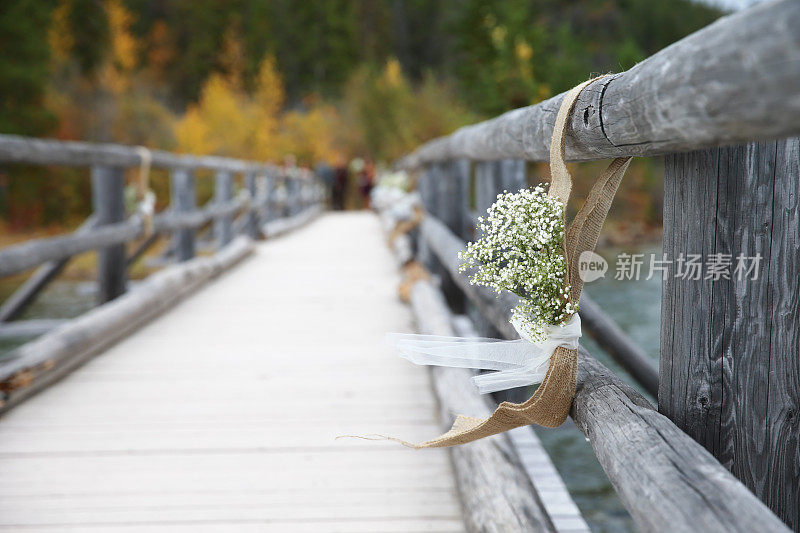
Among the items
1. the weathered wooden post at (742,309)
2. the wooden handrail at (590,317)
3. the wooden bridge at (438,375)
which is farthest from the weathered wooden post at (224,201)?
the weathered wooden post at (742,309)

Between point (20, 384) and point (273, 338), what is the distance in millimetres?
1550

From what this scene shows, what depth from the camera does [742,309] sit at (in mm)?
1236

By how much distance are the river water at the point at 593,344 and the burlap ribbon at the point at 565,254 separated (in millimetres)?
951

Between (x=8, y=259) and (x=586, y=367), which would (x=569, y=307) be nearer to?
(x=586, y=367)

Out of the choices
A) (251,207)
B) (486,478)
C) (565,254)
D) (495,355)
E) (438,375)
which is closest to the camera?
(565,254)

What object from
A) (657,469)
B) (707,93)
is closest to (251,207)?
(657,469)

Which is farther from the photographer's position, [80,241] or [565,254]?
[80,241]

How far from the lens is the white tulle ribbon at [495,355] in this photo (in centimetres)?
155

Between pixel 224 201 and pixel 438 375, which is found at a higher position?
pixel 224 201

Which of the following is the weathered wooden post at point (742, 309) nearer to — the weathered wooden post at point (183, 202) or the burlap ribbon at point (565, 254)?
the burlap ribbon at point (565, 254)

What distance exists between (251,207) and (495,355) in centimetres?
924

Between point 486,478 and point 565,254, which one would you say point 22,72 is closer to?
point 486,478

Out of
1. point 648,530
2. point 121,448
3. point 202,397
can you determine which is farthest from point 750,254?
point 202,397

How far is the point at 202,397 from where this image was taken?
329 centimetres
